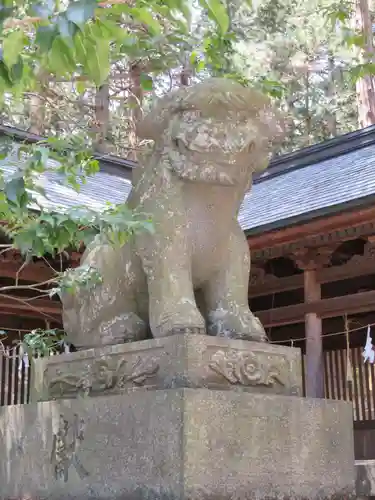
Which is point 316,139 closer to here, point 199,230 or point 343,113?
point 343,113

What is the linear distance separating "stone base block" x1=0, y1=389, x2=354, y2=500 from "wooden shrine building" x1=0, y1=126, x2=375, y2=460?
8.49ft

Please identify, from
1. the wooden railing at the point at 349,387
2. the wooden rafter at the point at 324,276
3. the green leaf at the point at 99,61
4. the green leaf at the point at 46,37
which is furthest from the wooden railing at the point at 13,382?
the green leaf at the point at 46,37

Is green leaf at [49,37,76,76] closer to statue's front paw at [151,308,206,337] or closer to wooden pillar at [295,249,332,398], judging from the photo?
statue's front paw at [151,308,206,337]

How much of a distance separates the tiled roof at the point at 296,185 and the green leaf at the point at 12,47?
2.77 m

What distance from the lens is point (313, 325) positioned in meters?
7.19

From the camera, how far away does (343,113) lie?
1711cm

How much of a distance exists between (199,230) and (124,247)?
0.36 metres

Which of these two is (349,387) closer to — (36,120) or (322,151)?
(322,151)

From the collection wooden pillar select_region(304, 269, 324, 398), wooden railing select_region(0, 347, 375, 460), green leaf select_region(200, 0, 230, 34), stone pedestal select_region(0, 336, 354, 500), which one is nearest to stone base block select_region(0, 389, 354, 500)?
stone pedestal select_region(0, 336, 354, 500)

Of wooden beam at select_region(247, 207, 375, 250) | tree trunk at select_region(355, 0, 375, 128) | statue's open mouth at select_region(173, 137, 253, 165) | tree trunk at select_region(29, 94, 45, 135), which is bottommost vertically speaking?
statue's open mouth at select_region(173, 137, 253, 165)

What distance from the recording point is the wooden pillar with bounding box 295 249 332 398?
688 centimetres

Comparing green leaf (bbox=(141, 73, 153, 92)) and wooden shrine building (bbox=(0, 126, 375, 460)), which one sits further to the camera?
wooden shrine building (bbox=(0, 126, 375, 460))

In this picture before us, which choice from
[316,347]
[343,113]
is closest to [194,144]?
[316,347]

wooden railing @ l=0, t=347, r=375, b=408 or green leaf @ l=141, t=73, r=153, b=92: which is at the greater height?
green leaf @ l=141, t=73, r=153, b=92
